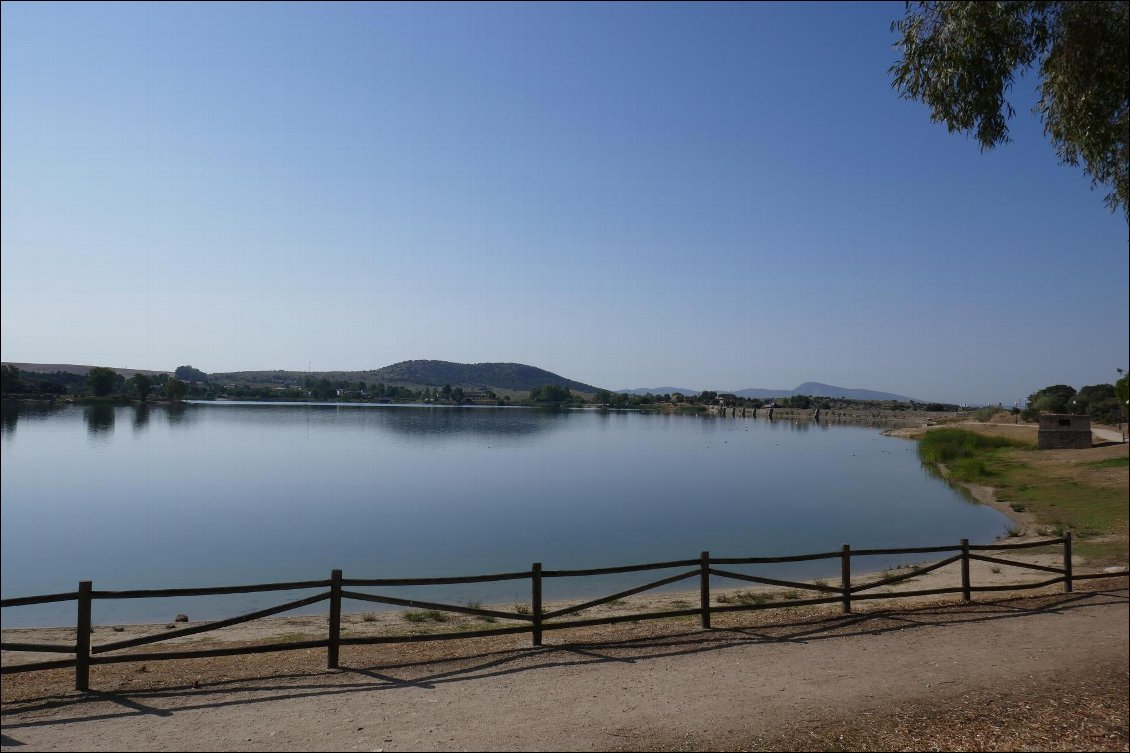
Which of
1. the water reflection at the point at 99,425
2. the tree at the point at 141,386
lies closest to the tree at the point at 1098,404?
the water reflection at the point at 99,425

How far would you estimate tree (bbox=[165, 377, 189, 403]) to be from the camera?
182375mm

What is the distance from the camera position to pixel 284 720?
26.1 feet

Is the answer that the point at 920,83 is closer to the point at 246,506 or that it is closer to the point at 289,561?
the point at 289,561

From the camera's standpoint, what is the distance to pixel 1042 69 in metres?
9.77

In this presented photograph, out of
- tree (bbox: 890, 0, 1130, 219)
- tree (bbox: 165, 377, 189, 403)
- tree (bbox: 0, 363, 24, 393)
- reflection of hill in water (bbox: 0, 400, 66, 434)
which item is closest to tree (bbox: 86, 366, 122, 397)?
reflection of hill in water (bbox: 0, 400, 66, 434)

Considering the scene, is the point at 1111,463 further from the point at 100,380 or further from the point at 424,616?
the point at 100,380

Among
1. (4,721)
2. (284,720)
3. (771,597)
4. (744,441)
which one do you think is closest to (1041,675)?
(771,597)

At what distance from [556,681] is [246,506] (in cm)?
3636

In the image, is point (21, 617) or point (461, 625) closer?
point (461, 625)

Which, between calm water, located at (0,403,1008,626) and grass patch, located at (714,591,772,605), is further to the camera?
calm water, located at (0,403,1008,626)

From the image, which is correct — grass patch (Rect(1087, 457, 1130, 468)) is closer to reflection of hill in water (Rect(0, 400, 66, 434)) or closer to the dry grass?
the dry grass

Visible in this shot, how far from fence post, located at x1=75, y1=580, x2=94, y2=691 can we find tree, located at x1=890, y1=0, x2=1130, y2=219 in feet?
44.4

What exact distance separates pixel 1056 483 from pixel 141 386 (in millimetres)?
187475

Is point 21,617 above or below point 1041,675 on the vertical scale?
below
